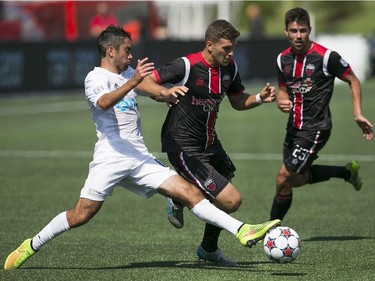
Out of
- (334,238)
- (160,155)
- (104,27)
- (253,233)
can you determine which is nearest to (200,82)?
(253,233)

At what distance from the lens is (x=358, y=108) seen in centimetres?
1021

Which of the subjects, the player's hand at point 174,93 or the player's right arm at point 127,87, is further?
the player's hand at point 174,93

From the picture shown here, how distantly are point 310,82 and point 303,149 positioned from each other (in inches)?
27.6

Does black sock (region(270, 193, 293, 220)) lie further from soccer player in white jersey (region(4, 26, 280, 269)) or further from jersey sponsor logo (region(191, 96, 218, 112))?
soccer player in white jersey (region(4, 26, 280, 269))

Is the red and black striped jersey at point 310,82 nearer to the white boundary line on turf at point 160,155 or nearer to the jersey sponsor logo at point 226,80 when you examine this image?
the jersey sponsor logo at point 226,80

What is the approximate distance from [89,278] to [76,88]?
75.1ft

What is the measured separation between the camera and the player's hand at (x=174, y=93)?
8320mm

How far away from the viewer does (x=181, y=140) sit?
9.05 m

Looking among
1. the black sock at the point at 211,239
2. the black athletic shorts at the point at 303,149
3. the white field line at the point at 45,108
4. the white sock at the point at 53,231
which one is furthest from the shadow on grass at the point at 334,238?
the white field line at the point at 45,108

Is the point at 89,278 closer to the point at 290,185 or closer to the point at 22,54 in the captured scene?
the point at 290,185

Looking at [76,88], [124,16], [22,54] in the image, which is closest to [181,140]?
[22,54]

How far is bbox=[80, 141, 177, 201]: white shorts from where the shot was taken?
8617 millimetres

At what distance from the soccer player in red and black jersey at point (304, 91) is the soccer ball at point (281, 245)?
2.26 m

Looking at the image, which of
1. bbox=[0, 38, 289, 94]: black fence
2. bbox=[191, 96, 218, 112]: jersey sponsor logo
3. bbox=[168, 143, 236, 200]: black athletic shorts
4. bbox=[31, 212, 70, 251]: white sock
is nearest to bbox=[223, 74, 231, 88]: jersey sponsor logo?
bbox=[191, 96, 218, 112]: jersey sponsor logo
